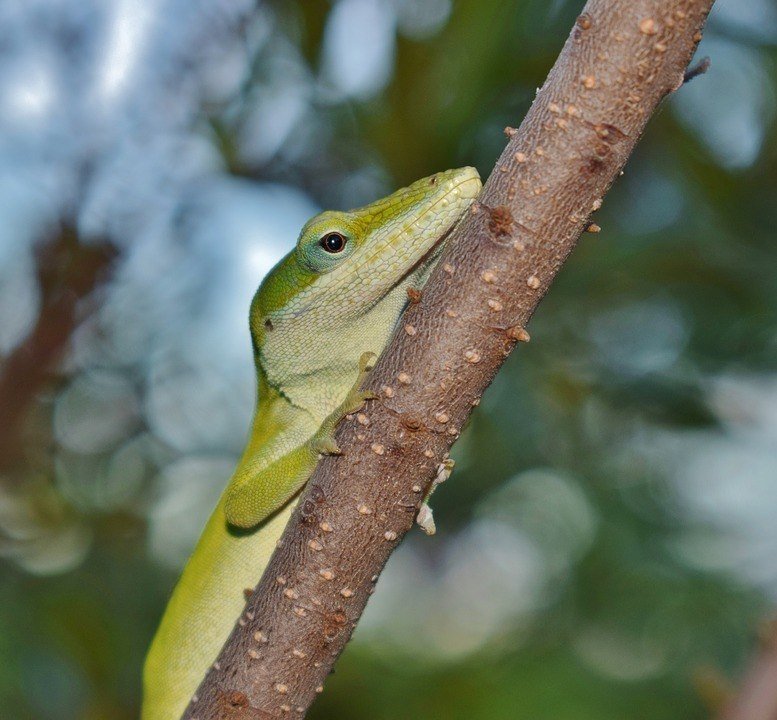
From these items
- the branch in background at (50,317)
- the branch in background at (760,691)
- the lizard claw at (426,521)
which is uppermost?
the branch in background at (50,317)

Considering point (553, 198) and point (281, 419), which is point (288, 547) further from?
point (553, 198)

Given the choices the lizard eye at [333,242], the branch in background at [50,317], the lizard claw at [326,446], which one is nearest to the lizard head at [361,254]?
the lizard eye at [333,242]

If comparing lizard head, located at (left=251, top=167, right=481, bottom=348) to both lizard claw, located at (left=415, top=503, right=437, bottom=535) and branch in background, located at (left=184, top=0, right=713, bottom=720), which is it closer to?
branch in background, located at (left=184, top=0, right=713, bottom=720)

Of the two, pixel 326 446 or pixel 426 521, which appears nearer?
pixel 326 446

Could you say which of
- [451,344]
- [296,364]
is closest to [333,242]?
[296,364]

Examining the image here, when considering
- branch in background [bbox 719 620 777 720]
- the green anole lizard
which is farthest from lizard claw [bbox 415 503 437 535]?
branch in background [bbox 719 620 777 720]

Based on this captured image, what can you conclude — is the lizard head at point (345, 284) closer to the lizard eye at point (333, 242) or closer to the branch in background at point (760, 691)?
the lizard eye at point (333, 242)

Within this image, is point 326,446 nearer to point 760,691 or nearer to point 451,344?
point 451,344
